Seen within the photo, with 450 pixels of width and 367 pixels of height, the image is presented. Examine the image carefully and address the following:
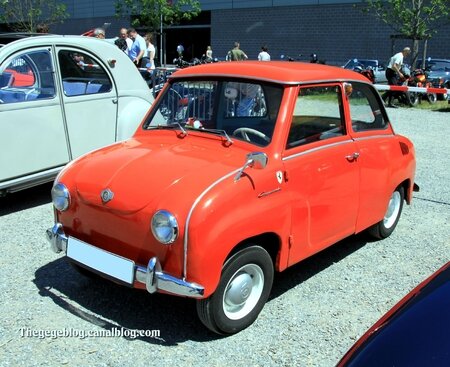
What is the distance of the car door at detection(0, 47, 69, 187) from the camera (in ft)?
17.0

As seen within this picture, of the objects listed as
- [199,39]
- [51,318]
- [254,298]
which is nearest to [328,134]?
[254,298]

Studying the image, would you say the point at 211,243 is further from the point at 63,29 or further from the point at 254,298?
the point at 63,29

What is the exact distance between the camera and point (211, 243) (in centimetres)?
288

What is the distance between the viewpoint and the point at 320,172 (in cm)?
371

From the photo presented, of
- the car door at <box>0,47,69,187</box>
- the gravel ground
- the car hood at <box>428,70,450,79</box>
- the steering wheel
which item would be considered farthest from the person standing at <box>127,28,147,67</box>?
the car hood at <box>428,70,450,79</box>

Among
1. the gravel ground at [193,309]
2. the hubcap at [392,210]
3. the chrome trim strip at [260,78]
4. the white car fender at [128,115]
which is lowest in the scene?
the gravel ground at [193,309]

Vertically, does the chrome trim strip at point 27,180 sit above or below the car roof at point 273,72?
below

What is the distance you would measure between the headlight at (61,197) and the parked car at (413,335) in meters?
2.18

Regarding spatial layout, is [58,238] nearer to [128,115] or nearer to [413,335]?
[413,335]

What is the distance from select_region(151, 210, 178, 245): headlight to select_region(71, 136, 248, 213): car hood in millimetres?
161

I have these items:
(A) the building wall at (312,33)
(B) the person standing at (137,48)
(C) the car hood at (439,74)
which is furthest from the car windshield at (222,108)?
(A) the building wall at (312,33)

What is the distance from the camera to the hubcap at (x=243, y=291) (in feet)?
10.5

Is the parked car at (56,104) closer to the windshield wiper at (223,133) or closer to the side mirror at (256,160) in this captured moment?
the windshield wiper at (223,133)

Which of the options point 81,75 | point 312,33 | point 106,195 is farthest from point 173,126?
point 312,33
